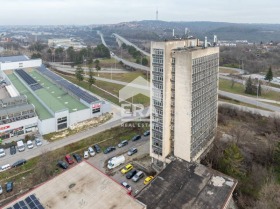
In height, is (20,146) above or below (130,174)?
above

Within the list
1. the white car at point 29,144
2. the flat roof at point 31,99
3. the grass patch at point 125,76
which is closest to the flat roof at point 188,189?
the white car at point 29,144

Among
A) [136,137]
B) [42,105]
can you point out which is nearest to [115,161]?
[136,137]

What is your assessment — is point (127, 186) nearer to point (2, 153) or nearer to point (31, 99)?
point (2, 153)

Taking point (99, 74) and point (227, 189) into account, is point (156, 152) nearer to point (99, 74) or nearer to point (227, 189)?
point (227, 189)

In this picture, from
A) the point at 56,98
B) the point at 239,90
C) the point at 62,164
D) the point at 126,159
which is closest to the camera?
the point at 62,164

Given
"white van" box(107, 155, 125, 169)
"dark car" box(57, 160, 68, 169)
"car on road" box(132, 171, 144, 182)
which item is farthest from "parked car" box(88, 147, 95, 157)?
"car on road" box(132, 171, 144, 182)

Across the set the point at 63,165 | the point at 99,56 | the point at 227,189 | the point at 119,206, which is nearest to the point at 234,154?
the point at 227,189

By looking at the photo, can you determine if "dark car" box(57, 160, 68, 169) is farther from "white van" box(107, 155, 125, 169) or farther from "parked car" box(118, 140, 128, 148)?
"parked car" box(118, 140, 128, 148)
